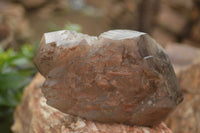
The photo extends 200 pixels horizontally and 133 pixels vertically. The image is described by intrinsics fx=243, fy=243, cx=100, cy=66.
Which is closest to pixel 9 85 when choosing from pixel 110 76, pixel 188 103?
pixel 110 76

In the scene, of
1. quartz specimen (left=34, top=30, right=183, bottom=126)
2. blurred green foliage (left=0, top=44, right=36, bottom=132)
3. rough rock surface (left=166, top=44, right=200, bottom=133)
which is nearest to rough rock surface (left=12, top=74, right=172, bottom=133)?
quartz specimen (left=34, top=30, right=183, bottom=126)

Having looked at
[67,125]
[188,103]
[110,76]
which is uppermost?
[110,76]

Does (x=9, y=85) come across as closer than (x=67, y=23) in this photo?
Yes

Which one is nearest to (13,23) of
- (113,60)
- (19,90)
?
(19,90)

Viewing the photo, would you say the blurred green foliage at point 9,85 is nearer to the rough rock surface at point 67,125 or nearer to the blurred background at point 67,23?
the blurred background at point 67,23

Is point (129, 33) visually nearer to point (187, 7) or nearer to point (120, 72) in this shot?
point (120, 72)

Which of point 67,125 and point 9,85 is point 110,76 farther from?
point 9,85

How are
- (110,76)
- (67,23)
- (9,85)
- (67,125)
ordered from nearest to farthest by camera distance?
1. (110,76)
2. (67,125)
3. (9,85)
4. (67,23)
